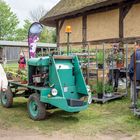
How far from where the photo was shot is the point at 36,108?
8.19 metres

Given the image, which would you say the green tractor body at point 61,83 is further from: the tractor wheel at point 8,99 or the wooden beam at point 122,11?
the wooden beam at point 122,11

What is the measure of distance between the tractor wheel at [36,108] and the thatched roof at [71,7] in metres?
6.24

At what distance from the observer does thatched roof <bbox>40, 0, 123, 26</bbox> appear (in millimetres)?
13461

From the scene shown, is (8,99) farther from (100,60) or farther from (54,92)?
(100,60)

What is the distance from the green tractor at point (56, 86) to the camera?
25.5ft

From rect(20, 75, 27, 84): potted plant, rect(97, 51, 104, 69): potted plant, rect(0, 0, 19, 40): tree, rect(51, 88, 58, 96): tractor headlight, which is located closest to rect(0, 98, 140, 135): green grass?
rect(51, 88, 58, 96): tractor headlight

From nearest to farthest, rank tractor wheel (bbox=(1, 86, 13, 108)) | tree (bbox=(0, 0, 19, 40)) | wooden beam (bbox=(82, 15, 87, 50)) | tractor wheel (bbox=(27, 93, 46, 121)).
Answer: tractor wheel (bbox=(27, 93, 46, 121))
tractor wheel (bbox=(1, 86, 13, 108))
wooden beam (bbox=(82, 15, 87, 50))
tree (bbox=(0, 0, 19, 40))

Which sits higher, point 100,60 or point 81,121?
point 100,60

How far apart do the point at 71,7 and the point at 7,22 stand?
1943 inches

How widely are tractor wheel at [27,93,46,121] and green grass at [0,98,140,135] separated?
0.14 meters

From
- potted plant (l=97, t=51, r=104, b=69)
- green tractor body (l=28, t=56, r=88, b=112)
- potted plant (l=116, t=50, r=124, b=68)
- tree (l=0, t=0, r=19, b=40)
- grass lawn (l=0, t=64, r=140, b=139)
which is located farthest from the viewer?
tree (l=0, t=0, r=19, b=40)

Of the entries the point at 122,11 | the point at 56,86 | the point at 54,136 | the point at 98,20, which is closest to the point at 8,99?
the point at 56,86

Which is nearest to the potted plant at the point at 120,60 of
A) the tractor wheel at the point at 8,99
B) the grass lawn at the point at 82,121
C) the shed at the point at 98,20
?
the shed at the point at 98,20

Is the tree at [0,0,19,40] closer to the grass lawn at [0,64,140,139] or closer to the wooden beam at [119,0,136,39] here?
the wooden beam at [119,0,136,39]
